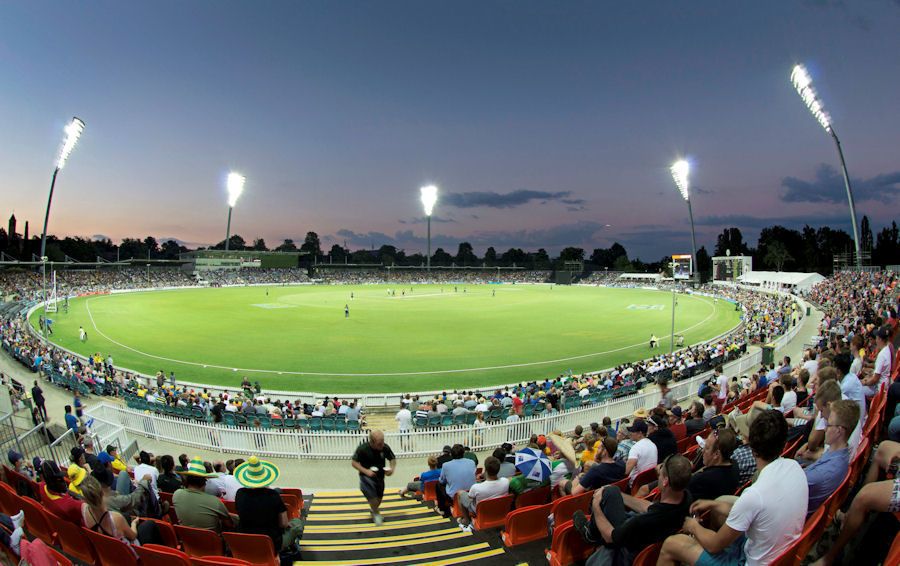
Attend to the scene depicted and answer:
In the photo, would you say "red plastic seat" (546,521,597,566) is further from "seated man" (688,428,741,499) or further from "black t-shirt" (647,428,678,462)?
"black t-shirt" (647,428,678,462)

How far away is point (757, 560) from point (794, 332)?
31.4 m

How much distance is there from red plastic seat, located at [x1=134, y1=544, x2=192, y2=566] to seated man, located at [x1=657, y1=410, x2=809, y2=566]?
174 inches

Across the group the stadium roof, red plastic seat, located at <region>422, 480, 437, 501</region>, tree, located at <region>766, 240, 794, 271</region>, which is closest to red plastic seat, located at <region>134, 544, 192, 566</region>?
red plastic seat, located at <region>422, 480, 437, 501</region>

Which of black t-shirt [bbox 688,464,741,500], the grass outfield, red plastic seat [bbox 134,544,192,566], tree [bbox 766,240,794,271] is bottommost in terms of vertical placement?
the grass outfield

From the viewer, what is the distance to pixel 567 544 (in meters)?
4.73

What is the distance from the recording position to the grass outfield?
24031 millimetres

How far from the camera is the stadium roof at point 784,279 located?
2522 inches

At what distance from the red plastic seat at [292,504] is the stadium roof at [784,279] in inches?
2933

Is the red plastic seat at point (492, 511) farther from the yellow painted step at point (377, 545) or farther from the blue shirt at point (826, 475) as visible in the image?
the blue shirt at point (826, 475)

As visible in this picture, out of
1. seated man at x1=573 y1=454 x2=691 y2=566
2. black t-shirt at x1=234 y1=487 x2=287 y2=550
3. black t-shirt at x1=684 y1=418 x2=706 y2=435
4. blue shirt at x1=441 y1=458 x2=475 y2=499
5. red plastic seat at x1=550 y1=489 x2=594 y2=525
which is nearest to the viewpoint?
seated man at x1=573 y1=454 x2=691 y2=566

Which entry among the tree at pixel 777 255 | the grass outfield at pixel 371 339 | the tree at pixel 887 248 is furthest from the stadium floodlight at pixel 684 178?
the tree at pixel 777 255

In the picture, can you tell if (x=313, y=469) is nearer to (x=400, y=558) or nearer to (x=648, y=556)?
(x=400, y=558)

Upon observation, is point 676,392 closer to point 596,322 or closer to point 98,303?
point 596,322

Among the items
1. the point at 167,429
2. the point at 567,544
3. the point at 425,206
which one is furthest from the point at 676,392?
the point at 425,206
